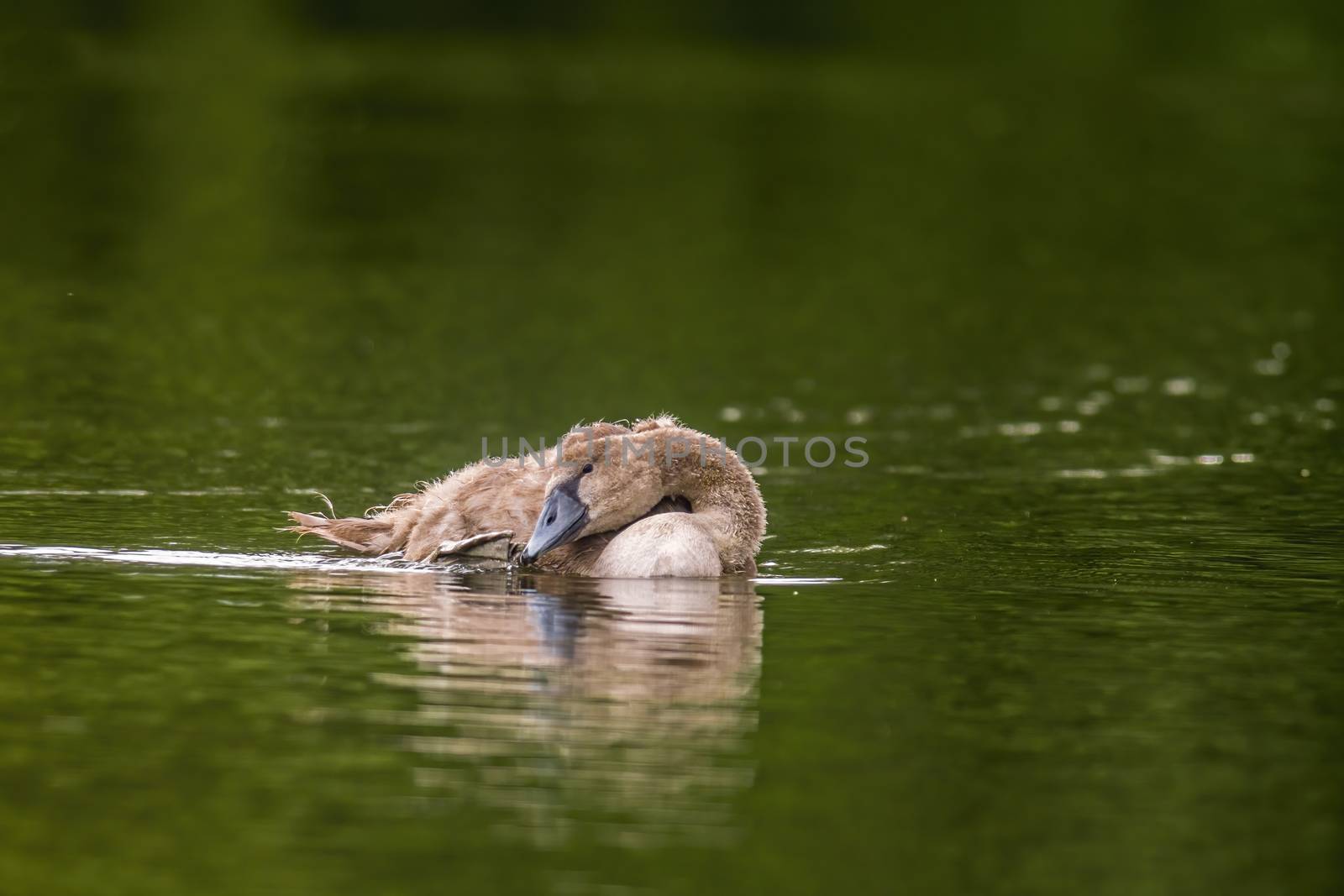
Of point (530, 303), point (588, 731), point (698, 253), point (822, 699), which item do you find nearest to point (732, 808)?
point (588, 731)

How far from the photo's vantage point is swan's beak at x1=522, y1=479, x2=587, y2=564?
1179 centimetres

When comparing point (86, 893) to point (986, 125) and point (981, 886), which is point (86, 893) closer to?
point (981, 886)

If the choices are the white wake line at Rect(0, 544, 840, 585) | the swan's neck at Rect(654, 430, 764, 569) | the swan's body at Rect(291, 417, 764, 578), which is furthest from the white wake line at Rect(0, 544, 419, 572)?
the swan's neck at Rect(654, 430, 764, 569)

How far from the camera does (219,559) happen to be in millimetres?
12336

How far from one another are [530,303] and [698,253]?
618cm

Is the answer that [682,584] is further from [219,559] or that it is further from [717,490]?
[219,559]

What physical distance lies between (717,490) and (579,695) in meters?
3.42

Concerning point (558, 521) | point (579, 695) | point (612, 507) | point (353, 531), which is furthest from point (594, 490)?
point (579, 695)

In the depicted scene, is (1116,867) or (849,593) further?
(849,593)

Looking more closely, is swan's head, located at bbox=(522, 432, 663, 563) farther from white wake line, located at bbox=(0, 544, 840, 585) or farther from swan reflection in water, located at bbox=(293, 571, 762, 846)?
white wake line, located at bbox=(0, 544, 840, 585)

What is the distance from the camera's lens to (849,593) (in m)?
11.8

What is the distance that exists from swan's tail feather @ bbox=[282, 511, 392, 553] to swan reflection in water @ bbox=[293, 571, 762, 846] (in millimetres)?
681

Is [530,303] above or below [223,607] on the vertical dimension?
above

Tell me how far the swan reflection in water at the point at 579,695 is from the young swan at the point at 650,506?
0.16 m
